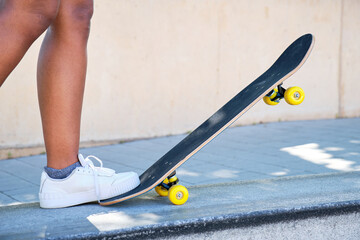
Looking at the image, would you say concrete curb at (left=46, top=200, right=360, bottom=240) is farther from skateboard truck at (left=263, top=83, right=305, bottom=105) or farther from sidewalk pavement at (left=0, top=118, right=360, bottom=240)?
skateboard truck at (left=263, top=83, right=305, bottom=105)

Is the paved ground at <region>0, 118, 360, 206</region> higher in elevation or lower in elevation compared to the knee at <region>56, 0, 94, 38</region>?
lower

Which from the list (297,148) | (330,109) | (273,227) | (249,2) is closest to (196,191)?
(273,227)

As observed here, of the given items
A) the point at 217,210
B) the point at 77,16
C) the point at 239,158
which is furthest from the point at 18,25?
the point at 239,158

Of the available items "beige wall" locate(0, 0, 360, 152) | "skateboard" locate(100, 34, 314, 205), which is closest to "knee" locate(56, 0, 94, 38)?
"skateboard" locate(100, 34, 314, 205)

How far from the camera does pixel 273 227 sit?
1.96 metres

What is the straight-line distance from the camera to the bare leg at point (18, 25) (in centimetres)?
179

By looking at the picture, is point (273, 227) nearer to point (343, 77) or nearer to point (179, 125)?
point (179, 125)

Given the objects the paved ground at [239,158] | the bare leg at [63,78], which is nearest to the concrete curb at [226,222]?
the bare leg at [63,78]

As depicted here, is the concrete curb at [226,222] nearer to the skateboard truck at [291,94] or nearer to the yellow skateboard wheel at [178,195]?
the yellow skateboard wheel at [178,195]

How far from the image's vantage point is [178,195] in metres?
2.11

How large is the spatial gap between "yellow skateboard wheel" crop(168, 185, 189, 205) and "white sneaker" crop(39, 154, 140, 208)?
191 mm

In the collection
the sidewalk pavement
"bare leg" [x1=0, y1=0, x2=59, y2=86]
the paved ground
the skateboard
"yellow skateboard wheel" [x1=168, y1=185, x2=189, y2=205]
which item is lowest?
the paved ground

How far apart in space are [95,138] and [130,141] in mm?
385

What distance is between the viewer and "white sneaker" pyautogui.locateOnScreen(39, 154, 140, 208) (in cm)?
209
